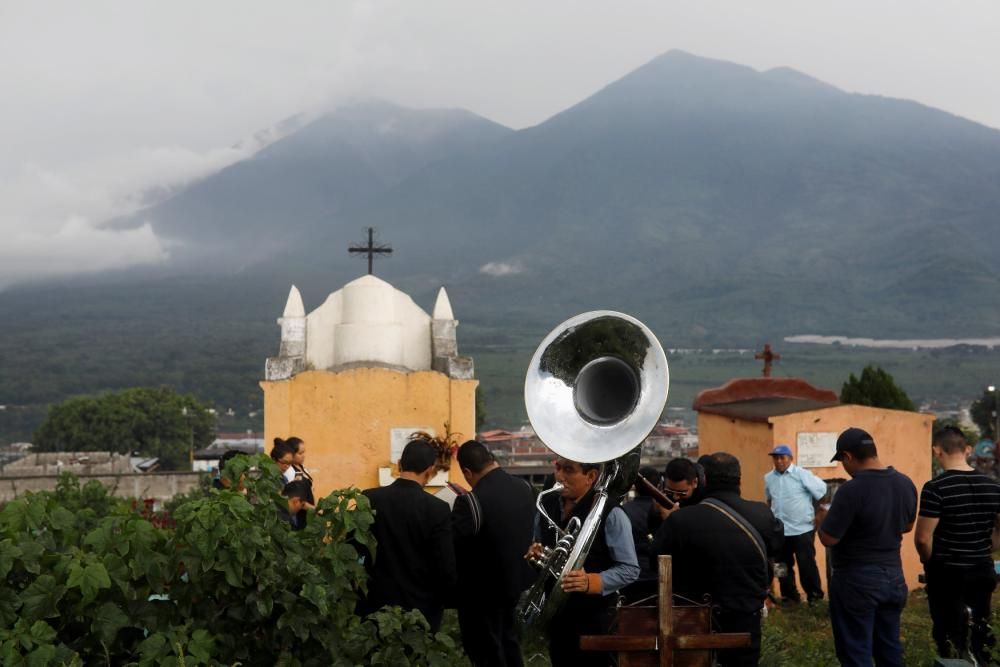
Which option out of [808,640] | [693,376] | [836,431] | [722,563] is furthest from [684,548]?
[693,376]

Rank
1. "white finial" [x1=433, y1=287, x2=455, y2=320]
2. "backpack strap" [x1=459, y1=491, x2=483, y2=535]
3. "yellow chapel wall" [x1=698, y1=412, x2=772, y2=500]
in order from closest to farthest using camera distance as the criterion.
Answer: "backpack strap" [x1=459, y1=491, x2=483, y2=535]
"yellow chapel wall" [x1=698, y1=412, x2=772, y2=500]
"white finial" [x1=433, y1=287, x2=455, y2=320]

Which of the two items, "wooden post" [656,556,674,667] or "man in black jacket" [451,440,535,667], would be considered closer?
"wooden post" [656,556,674,667]

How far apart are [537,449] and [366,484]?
6150cm

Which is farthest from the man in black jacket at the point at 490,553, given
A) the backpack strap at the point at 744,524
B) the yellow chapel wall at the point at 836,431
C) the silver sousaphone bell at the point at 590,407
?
the yellow chapel wall at the point at 836,431

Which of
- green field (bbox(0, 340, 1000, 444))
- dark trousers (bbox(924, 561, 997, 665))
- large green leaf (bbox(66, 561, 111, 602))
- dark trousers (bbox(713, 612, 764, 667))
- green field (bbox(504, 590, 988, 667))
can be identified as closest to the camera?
large green leaf (bbox(66, 561, 111, 602))

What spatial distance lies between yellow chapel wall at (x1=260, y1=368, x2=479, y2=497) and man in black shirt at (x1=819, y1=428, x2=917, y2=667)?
26.7ft

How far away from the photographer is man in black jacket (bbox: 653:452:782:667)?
204 inches

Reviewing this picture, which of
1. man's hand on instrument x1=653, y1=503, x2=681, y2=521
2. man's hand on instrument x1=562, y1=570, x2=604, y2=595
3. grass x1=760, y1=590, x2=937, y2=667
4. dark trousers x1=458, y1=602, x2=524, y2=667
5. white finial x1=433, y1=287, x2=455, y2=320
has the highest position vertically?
white finial x1=433, y1=287, x2=455, y2=320

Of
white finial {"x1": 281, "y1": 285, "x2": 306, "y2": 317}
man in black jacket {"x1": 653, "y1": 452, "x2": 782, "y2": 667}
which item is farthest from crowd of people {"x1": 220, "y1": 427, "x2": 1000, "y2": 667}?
white finial {"x1": 281, "y1": 285, "x2": 306, "y2": 317}

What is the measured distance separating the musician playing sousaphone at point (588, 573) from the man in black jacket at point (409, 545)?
47 cm

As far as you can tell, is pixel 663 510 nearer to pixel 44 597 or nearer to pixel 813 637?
pixel 813 637

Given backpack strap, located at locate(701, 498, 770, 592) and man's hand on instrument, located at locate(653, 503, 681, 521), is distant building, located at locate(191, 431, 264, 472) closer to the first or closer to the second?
man's hand on instrument, located at locate(653, 503, 681, 521)

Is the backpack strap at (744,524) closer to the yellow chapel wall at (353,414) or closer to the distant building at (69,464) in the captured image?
Answer: the yellow chapel wall at (353,414)

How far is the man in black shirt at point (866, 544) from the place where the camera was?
18.8 ft
